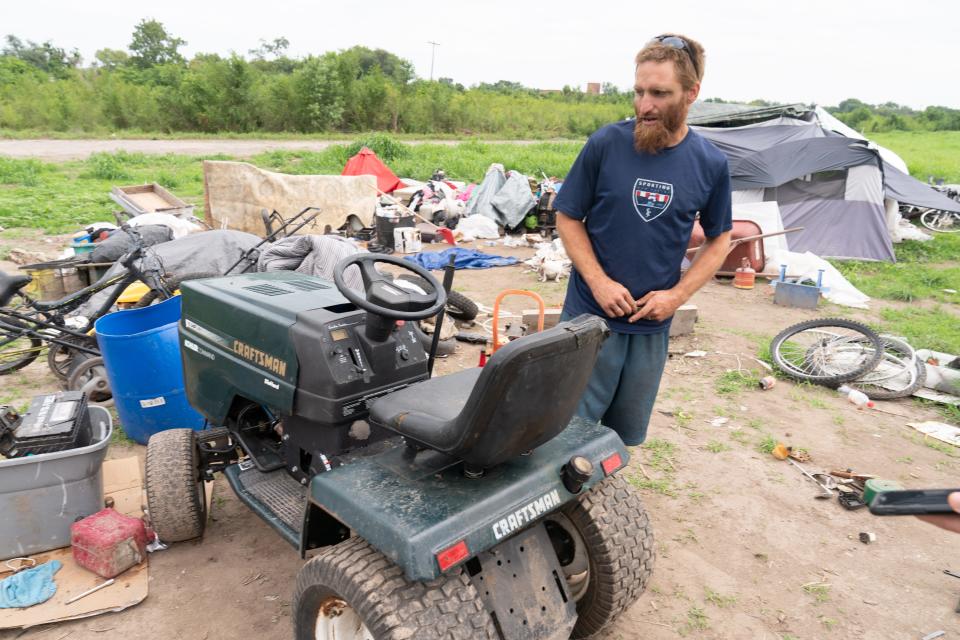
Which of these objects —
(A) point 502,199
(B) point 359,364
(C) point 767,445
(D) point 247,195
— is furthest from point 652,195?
(A) point 502,199

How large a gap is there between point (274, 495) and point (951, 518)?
2409 mm

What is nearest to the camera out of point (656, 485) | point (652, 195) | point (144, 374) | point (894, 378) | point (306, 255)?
point (652, 195)

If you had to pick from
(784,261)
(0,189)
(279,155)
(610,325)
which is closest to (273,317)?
(610,325)

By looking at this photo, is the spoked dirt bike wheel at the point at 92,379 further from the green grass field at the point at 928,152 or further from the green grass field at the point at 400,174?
the green grass field at the point at 928,152

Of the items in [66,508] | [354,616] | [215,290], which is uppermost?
[215,290]

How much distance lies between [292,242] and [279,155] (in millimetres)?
14795

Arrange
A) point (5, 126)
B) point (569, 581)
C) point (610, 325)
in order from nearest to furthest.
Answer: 1. point (569, 581)
2. point (610, 325)
3. point (5, 126)

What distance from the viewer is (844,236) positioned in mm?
10492

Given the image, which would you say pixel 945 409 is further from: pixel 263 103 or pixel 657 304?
pixel 263 103

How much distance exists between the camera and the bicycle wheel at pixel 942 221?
12.4 m

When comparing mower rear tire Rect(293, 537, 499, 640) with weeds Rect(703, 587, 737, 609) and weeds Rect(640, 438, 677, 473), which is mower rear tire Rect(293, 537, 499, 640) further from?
weeds Rect(640, 438, 677, 473)

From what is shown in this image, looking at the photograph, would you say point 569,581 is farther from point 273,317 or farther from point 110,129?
point 110,129

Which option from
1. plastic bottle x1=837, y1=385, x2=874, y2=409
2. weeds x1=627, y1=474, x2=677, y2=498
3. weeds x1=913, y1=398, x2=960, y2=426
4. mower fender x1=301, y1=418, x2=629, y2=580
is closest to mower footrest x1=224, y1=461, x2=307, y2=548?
mower fender x1=301, y1=418, x2=629, y2=580

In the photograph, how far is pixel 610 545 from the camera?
224 centimetres
